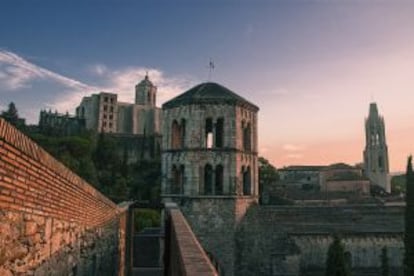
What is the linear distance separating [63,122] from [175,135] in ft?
249

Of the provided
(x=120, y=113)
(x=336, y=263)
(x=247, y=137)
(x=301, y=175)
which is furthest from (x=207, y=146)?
(x=120, y=113)

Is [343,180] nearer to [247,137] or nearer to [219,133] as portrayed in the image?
[247,137]

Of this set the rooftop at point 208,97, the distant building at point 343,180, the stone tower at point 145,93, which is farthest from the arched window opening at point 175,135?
the stone tower at point 145,93

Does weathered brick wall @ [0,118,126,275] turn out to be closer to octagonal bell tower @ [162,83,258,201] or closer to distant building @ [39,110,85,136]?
octagonal bell tower @ [162,83,258,201]

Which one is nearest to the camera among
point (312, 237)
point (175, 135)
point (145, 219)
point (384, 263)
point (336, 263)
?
point (336, 263)

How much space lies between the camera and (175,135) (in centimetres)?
2641

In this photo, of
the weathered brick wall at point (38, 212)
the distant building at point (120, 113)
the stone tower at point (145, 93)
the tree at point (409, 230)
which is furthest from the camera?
the stone tower at point (145, 93)

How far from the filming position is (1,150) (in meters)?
3.65

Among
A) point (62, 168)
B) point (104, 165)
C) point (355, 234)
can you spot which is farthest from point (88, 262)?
point (104, 165)

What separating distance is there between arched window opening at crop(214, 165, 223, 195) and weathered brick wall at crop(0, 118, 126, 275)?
16.6 m

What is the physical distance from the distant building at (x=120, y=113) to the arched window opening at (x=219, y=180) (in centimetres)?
7870

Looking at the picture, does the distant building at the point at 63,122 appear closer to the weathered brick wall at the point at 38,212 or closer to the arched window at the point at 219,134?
the arched window at the point at 219,134

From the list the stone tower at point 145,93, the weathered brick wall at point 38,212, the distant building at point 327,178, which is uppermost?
the stone tower at point 145,93

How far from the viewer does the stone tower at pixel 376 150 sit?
90.6 m
